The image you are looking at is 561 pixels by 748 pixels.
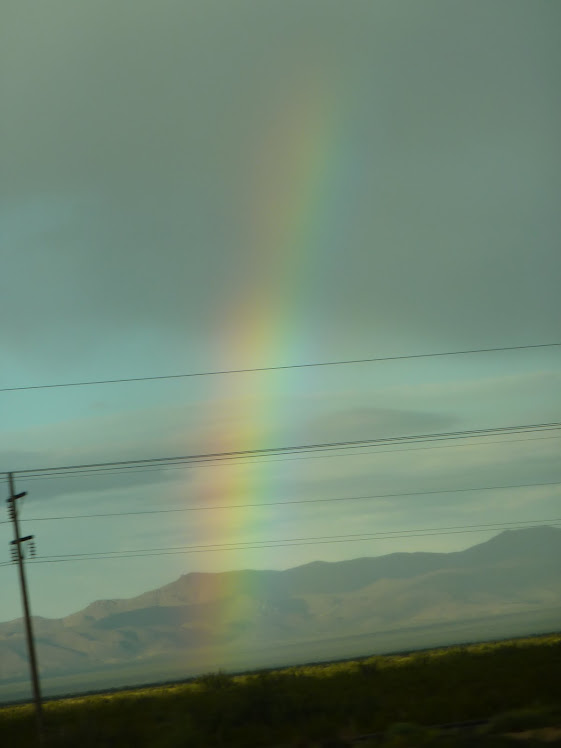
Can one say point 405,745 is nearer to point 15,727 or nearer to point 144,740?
point 144,740

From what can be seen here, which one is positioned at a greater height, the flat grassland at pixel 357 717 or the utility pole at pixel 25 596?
the utility pole at pixel 25 596

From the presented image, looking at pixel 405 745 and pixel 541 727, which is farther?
pixel 541 727

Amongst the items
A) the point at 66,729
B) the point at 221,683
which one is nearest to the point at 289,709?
the point at 66,729

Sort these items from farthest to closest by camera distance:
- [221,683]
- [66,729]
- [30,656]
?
[221,683] < [30,656] < [66,729]

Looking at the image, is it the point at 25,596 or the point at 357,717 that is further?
the point at 25,596

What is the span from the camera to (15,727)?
64188 millimetres

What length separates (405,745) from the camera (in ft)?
86.0

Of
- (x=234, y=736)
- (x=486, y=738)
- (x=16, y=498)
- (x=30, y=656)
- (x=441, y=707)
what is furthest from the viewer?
(x=16, y=498)

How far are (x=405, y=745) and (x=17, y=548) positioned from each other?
4069cm

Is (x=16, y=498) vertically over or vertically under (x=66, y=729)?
over

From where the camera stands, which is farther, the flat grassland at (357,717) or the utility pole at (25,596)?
the utility pole at (25,596)

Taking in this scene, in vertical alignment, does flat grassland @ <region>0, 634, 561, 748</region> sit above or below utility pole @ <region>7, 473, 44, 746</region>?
below

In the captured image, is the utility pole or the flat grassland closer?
the flat grassland

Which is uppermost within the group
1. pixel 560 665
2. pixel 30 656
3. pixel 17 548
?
pixel 17 548
